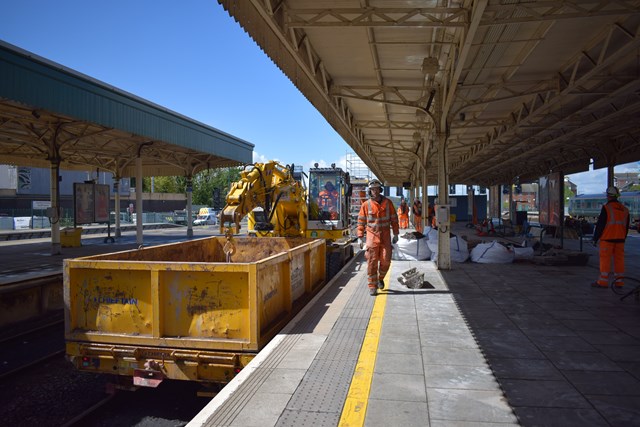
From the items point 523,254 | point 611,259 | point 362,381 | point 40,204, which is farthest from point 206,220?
point 362,381

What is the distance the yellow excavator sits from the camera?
8.23 m

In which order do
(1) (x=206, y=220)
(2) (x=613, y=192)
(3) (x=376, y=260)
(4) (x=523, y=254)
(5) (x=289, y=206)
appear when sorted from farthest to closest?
(1) (x=206, y=220) < (4) (x=523, y=254) < (5) (x=289, y=206) < (2) (x=613, y=192) < (3) (x=376, y=260)

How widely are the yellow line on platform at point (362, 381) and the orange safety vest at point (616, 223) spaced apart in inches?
200

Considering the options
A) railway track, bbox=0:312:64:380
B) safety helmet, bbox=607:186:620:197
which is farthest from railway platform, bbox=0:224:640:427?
railway track, bbox=0:312:64:380

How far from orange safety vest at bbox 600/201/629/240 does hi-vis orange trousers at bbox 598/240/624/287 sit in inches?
5.9

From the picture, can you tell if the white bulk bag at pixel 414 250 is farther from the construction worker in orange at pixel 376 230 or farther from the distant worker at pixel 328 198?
the construction worker in orange at pixel 376 230

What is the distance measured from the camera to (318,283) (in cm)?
848

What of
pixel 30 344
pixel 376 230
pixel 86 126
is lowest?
pixel 30 344

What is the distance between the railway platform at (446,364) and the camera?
3.47m

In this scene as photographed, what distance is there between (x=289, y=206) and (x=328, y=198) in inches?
168

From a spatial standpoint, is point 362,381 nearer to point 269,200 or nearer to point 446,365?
point 446,365

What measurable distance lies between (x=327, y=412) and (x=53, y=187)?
17.3 meters

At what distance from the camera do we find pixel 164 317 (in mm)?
4809

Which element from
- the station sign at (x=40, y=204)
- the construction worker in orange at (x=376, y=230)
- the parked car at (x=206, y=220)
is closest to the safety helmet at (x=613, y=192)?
the construction worker in orange at (x=376, y=230)
